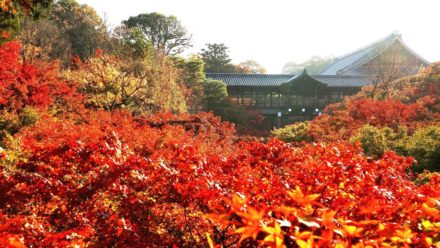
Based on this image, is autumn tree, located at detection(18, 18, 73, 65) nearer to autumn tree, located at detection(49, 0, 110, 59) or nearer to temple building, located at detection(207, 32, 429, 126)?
autumn tree, located at detection(49, 0, 110, 59)

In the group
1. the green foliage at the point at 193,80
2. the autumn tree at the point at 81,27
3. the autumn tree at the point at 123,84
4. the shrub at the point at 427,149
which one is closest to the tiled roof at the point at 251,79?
the green foliage at the point at 193,80

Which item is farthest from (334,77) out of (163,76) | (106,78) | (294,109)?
(106,78)

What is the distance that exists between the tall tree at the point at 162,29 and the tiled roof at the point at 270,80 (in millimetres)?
10597

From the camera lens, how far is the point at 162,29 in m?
43.0

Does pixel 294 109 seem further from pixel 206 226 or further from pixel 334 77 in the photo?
pixel 206 226

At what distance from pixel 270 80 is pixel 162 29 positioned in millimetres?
16191

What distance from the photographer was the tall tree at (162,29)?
1650 inches

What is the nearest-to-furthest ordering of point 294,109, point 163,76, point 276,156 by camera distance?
point 276,156 < point 163,76 < point 294,109

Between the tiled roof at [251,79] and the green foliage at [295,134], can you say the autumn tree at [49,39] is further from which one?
the green foliage at [295,134]

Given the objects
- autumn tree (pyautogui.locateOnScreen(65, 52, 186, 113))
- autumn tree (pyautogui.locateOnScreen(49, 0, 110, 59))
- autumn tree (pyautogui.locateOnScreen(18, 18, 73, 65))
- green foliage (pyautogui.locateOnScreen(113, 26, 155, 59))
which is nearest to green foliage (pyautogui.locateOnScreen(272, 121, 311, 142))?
autumn tree (pyautogui.locateOnScreen(65, 52, 186, 113))

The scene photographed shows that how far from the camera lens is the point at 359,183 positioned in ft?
14.6

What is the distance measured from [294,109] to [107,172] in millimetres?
27738

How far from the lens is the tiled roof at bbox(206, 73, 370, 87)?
109ft

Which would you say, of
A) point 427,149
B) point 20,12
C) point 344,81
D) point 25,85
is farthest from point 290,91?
point 20,12
